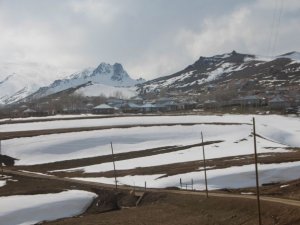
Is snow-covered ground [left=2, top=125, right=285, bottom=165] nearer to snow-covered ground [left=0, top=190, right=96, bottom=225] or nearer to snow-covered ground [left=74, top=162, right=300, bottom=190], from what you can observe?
snow-covered ground [left=74, top=162, right=300, bottom=190]

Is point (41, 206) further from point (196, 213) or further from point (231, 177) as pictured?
point (231, 177)

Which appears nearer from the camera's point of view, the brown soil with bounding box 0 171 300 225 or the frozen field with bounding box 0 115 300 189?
the brown soil with bounding box 0 171 300 225

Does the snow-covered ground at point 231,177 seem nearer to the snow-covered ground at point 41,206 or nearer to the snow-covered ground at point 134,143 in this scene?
the snow-covered ground at point 41,206

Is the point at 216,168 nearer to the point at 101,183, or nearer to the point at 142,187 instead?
the point at 142,187

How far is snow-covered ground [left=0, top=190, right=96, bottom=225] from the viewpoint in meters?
58.8

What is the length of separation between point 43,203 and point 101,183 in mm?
20058

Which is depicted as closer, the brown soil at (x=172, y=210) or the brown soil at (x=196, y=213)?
the brown soil at (x=196, y=213)

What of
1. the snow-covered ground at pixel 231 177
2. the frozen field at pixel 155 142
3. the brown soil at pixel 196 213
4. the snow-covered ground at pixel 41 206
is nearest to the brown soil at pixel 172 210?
the brown soil at pixel 196 213

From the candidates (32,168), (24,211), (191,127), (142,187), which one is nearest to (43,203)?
(24,211)

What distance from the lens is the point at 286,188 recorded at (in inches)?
2247

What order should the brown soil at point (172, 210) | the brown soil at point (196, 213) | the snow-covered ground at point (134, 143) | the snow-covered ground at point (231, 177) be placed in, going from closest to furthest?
the brown soil at point (196, 213) < the brown soil at point (172, 210) < the snow-covered ground at point (231, 177) < the snow-covered ground at point (134, 143)

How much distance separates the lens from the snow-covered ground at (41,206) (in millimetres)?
58750

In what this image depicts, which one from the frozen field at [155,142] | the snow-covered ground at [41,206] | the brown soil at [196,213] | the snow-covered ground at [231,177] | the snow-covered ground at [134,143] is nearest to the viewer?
the brown soil at [196,213]

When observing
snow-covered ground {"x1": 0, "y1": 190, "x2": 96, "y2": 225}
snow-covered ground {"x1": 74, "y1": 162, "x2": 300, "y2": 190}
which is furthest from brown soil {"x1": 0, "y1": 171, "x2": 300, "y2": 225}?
snow-covered ground {"x1": 74, "y1": 162, "x2": 300, "y2": 190}
